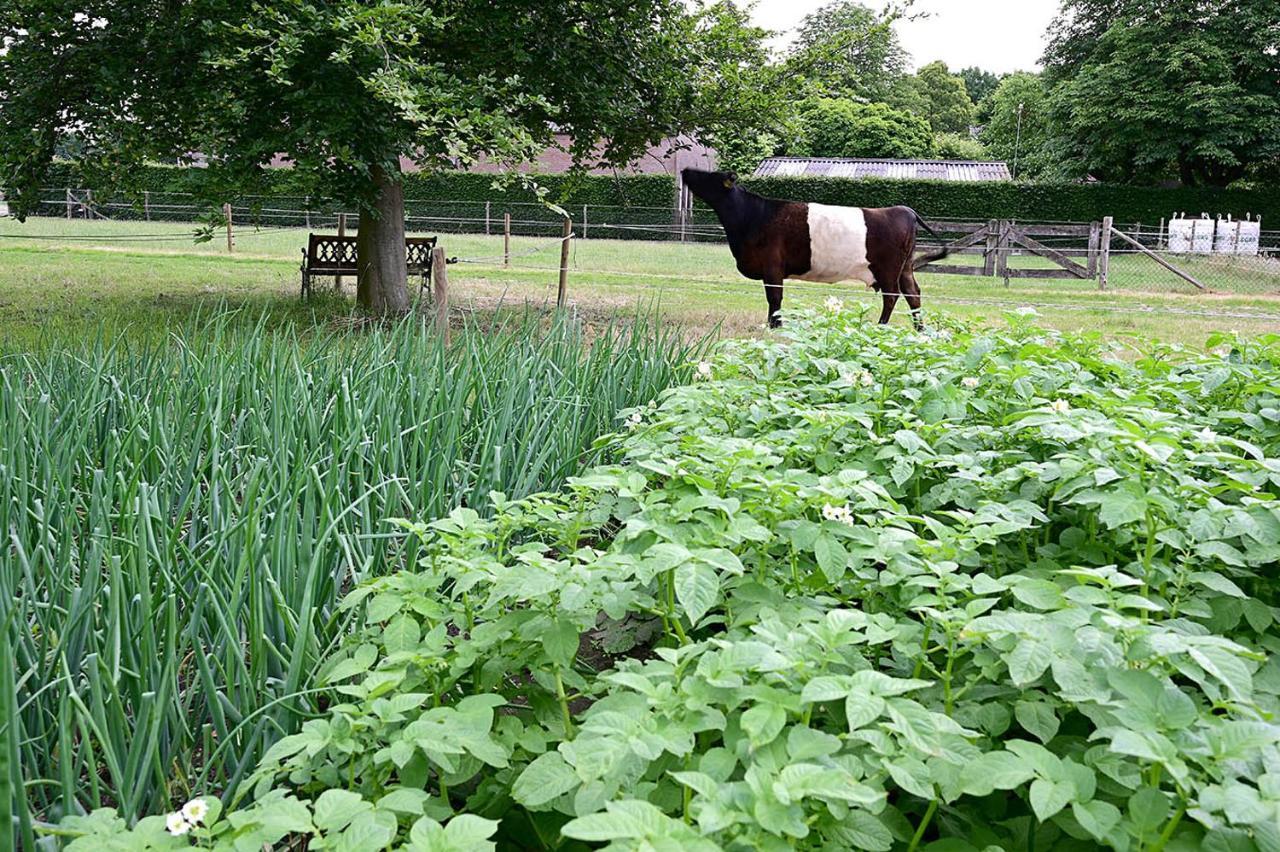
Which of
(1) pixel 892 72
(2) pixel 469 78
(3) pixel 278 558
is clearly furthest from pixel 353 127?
(1) pixel 892 72

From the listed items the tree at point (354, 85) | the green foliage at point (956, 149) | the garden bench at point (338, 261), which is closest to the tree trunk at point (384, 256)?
the tree at point (354, 85)

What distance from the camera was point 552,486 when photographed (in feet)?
9.78

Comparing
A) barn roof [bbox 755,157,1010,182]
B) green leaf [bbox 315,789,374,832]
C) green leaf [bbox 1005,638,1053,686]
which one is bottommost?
green leaf [bbox 315,789,374,832]

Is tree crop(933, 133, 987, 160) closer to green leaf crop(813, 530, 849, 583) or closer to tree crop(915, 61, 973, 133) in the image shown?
tree crop(915, 61, 973, 133)

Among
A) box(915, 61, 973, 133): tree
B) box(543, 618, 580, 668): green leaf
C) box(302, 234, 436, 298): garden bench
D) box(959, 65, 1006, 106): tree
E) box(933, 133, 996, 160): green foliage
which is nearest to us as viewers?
box(543, 618, 580, 668): green leaf

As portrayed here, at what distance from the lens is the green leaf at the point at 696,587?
4.76 ft

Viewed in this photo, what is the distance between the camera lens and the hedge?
25.4 metres

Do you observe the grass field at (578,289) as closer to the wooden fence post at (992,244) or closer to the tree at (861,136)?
the wooden fence post at (992,244)

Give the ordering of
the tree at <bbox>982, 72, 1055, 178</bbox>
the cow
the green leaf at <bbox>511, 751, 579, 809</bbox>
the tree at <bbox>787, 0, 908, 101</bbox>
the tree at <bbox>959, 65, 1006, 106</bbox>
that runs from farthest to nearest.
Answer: the tree at <bbox>959, 65, 1006, 106</bbox> → the tree at <bbox>982, 72, 1055, 178</bbox> → the cow → the tree at <bbox>787, 0, 908, 101</bbox> → the green leaf at <bbox>511, 751, 579, 809</bbox>

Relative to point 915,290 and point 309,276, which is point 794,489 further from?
point 309,276

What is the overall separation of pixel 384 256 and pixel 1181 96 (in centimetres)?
2451

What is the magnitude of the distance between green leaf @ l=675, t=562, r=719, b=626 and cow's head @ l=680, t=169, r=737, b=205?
27.9 ft

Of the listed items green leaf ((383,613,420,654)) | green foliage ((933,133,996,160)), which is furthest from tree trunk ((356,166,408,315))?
green foliage ((933,133,996,160))

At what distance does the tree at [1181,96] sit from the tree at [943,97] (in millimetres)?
28639
